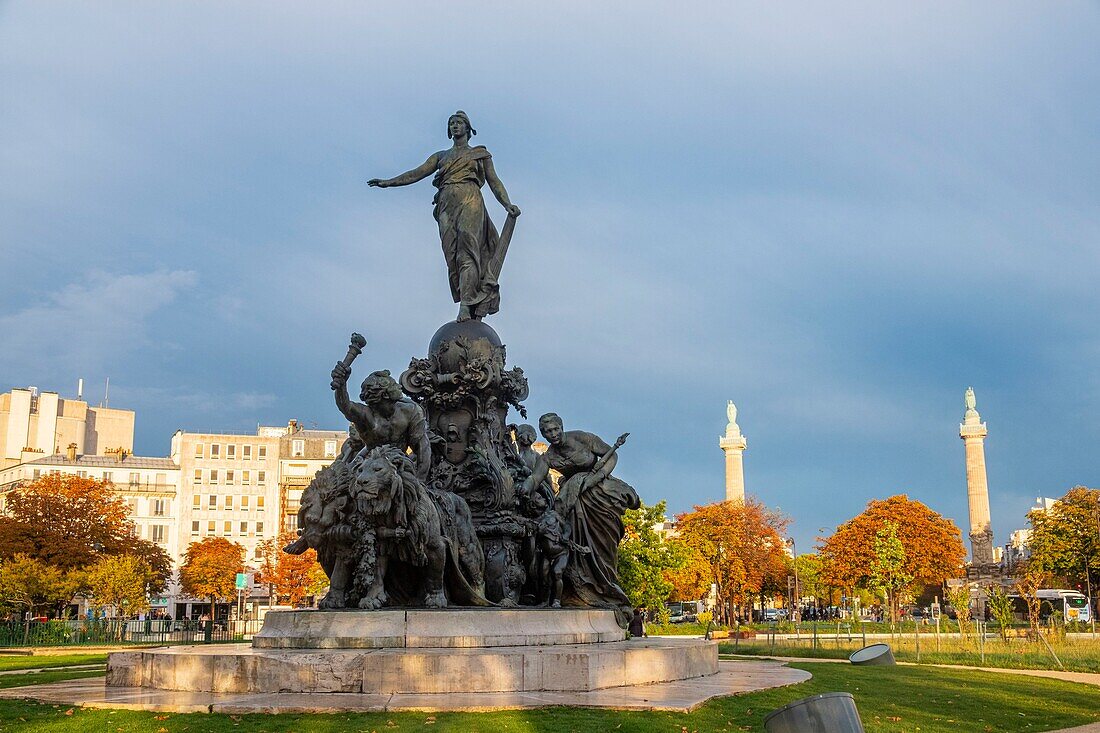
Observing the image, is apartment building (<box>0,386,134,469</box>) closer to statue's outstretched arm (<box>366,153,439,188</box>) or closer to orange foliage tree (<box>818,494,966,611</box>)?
orange foliage tree (<box>818,494,966,611</box>)

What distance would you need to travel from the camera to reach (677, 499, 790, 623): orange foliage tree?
68438mm

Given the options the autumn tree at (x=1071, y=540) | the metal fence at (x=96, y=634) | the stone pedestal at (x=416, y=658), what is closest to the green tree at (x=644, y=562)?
the metal fence at (x=96, y=634)

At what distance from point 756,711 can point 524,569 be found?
5.87 metres

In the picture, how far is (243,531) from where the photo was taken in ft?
314

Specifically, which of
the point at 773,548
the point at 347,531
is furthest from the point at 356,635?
the point at 773,548

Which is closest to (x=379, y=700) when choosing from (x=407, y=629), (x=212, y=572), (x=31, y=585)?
(x=407, y=629)

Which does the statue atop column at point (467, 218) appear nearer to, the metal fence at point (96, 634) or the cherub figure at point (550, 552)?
the cherub figure at point (550, 552)

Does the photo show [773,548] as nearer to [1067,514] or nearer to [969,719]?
[1067,514]

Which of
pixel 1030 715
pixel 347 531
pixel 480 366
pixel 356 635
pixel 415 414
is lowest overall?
pixel 1030 715

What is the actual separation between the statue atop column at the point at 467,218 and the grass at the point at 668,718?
28.1 feet

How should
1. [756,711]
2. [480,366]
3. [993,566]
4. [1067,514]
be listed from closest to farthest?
[756,711] → [480,366] → [1067,514] → [993,566]

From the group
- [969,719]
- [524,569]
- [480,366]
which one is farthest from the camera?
[480,366]

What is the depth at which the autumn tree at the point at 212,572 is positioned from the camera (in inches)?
2854

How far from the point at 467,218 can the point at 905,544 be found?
6696 centimetres
